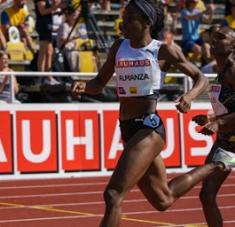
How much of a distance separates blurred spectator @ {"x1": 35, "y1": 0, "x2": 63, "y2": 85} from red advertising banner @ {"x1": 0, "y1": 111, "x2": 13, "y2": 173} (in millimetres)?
1950

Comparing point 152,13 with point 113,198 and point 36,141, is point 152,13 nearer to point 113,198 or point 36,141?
point 113,198

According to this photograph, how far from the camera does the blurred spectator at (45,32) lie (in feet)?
56.1

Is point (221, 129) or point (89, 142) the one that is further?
point (89, 142)

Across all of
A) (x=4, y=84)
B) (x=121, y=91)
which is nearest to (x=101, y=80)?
(x=121, y=91)

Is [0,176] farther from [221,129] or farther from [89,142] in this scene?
[221,129]

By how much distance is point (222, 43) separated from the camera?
7.87 metres

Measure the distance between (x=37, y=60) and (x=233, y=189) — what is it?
17.8ft

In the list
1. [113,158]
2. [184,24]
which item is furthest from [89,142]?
[184,24]

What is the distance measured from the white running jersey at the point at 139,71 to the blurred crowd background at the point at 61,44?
7.83 m

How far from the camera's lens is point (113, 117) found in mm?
16281

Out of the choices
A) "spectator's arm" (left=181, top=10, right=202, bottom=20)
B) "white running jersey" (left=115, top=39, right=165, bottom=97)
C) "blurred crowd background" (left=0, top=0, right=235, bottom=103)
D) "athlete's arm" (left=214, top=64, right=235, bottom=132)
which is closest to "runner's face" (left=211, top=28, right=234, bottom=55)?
"athlete's arm" (left=214, top=64, right=235, bottom=132)

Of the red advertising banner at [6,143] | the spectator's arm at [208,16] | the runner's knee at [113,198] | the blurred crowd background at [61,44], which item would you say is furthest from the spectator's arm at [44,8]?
the runner's knee at [113,198]

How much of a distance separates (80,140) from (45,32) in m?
2.54

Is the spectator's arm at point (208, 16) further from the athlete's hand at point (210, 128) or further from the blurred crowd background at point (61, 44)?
the athlete's hand at point (210, 128)
